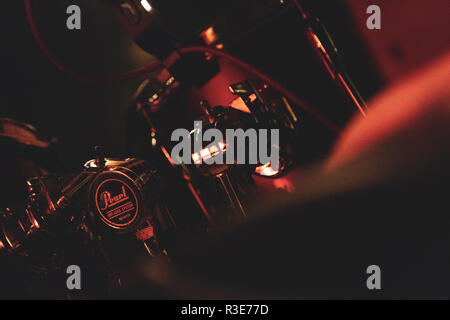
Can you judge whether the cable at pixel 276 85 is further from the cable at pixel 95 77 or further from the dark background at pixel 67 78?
the dark background at pixel 67 78

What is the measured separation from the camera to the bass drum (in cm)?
72

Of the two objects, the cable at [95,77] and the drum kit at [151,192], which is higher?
the cable at [95,77]

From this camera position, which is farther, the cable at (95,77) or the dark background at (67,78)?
the dark background at (67,78)

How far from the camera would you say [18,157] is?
2.46ft

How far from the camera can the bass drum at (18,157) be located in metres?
0.72

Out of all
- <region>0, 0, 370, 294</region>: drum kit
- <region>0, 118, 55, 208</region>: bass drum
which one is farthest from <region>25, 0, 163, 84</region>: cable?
<region>0, 118, 55, 208</region>: bass drum

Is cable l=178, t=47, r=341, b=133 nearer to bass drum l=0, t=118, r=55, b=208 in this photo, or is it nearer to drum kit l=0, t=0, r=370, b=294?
drum kit l=0, t=0, r=370, b=294

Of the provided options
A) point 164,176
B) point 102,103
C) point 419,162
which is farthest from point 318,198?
point 102,103

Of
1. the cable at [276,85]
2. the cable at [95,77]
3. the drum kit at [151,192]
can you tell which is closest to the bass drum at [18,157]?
the drum kit at [151,192]

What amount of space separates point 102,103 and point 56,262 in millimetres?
314

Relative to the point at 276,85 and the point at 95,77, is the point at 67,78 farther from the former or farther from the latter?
the point at 276,85
